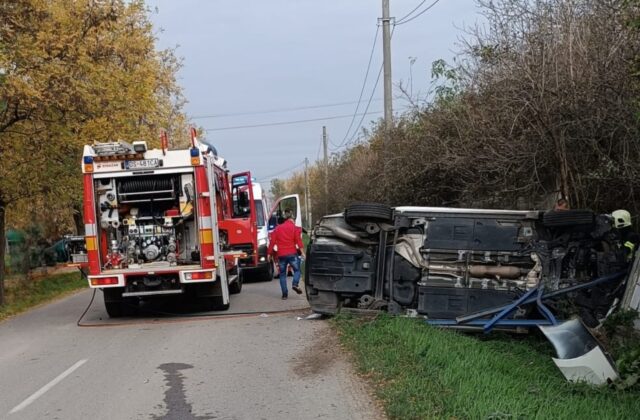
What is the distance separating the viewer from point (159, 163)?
40.1 ft

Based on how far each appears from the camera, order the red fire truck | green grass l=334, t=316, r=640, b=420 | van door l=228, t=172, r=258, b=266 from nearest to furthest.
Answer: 1. green grass l=334, t=316, r=640, b=420
2. the red fire truck
3. van door l=228, t=172, r=258, b=266

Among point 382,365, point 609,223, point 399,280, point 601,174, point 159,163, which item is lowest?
point 382,365

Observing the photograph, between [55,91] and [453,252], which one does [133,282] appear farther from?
[453,252]

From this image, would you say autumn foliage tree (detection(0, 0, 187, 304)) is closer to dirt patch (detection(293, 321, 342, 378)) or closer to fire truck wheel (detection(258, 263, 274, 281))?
fire truck wheel (detection(258, 263, 274, 281))

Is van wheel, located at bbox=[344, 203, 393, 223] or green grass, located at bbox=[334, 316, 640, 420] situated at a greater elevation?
van wheel, located at bbox=[344, 203, 393, 223]

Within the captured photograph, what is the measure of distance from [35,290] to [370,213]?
51.1 ft

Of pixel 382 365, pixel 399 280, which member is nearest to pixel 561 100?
pixel 399 280

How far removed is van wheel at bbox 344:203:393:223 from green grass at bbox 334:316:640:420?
5.29 ft

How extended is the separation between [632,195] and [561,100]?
191 centimetres

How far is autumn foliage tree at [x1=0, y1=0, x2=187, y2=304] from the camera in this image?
1360cm

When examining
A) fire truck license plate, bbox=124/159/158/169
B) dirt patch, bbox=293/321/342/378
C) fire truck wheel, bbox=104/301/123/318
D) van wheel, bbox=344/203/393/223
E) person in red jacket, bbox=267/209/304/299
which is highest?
fire truck license plate, bbox=124/159/158/169

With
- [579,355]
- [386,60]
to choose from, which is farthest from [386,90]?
[579,355]

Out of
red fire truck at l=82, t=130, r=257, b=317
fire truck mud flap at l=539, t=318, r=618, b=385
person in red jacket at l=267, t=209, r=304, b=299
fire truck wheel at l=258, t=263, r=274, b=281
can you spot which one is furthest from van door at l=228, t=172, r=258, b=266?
fire truck mud flap at l=539, t=318, r=618, b=385

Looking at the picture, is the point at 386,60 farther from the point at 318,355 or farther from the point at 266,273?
the point at 318,355
